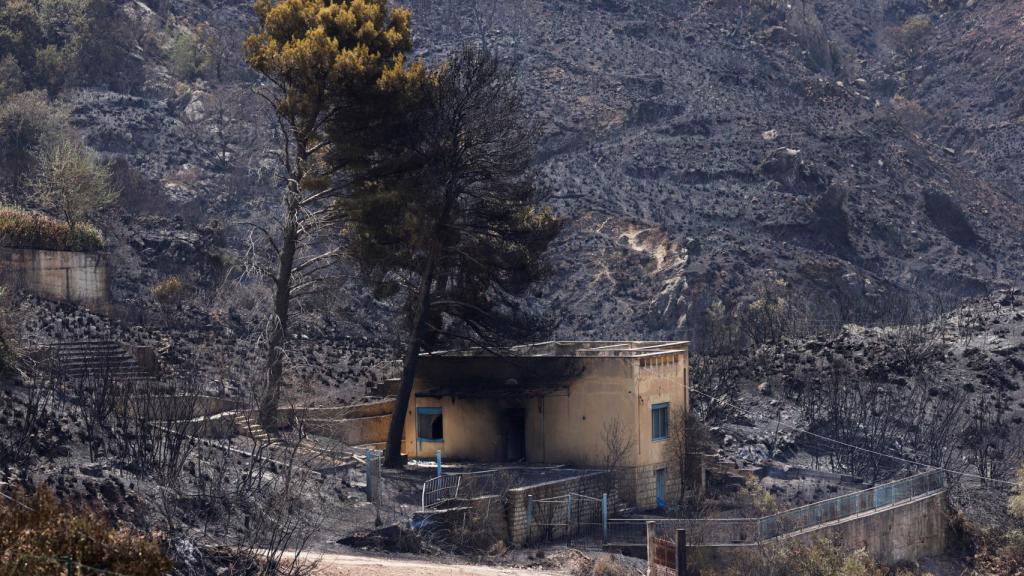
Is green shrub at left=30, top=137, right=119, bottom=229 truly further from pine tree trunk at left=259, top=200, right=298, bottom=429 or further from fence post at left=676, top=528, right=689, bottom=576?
fence post at left=676, top=528, right=689, bottom=576

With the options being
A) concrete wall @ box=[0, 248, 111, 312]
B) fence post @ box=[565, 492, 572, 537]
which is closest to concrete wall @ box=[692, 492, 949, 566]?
fence post @ box=[565, 492, 572, 537]

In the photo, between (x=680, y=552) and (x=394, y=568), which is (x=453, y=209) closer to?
(x=680, y=552)

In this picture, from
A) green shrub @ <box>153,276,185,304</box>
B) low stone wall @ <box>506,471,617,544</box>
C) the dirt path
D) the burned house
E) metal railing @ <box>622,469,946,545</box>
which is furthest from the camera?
green shrub @ <box>153,276,185,304</box>

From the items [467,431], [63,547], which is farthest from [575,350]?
[63,547]

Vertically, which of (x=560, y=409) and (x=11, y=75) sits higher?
(x=11, y=75)

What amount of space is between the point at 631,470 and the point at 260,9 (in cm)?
1500

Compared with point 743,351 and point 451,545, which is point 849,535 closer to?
point 451,545

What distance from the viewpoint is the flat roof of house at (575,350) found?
1489 inches

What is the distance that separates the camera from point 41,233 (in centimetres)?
5016

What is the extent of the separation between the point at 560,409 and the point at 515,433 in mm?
2011

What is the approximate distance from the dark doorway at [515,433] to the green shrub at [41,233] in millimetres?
19593

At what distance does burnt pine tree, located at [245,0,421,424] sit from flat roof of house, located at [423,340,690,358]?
4868mm

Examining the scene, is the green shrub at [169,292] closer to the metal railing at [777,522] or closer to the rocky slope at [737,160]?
the rocky slope at [737,160]

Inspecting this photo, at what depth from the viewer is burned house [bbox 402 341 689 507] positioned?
119 ft
